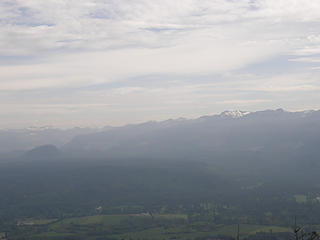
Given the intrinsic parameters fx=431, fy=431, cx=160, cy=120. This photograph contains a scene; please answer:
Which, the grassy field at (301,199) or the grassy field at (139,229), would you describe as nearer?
the grassy field at (139,229)

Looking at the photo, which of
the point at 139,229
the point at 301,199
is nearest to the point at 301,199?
the point at 301,199

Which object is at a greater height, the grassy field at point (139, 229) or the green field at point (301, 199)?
the green field at point (301, 199)

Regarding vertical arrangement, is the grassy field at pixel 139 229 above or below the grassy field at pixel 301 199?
below

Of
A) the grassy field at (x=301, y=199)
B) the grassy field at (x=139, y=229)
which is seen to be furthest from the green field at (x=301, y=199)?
the grassy field at (x=139, y=229)

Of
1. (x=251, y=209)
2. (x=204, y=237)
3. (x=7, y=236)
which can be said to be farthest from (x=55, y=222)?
(x=251, y=209)

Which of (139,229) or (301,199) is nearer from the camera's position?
(139,229)

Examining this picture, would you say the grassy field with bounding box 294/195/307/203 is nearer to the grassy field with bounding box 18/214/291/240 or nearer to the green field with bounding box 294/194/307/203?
the green field with bounding box 294/194/307/203

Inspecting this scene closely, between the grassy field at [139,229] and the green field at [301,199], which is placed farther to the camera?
the green field at [301,199]

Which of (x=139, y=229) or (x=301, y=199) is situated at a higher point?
(x=301, y=199)

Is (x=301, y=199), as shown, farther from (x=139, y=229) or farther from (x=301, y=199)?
(x=139, y=229)

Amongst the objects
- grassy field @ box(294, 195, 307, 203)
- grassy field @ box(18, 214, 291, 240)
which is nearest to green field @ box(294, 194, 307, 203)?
grassy field @ box(294, 195, 307, 203)

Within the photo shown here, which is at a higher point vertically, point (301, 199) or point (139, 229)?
point (301, 199)

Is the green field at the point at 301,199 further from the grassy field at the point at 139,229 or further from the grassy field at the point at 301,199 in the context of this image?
the grassy field at the point at 139,229
